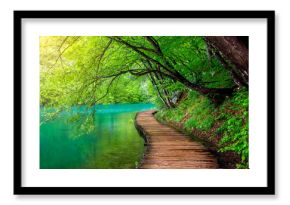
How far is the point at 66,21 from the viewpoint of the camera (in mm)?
3814

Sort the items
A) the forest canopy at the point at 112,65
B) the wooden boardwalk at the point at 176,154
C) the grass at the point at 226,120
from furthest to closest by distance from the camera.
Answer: the grass at the point at 226,120, the wooden boardwalk at the point at 176,154, the forest canopy at the point at 112,65

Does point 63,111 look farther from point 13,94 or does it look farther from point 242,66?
point 242,66

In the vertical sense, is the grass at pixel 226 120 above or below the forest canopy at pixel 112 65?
below

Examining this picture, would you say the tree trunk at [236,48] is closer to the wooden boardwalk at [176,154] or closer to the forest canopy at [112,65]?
the forest canopy at [112,65]

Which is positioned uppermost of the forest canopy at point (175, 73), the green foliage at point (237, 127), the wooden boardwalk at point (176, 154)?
the forest canopy at point (175, 73)

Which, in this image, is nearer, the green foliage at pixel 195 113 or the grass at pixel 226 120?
the grass at pixel 226 120

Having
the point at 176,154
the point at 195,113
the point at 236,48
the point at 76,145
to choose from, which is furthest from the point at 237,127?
the point at 195,113

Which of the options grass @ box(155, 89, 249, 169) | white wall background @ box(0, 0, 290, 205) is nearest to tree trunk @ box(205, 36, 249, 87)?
white wall background @ box(0, 0, 290, 205)

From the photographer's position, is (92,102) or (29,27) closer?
(29,27)

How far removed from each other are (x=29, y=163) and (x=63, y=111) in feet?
5.26
